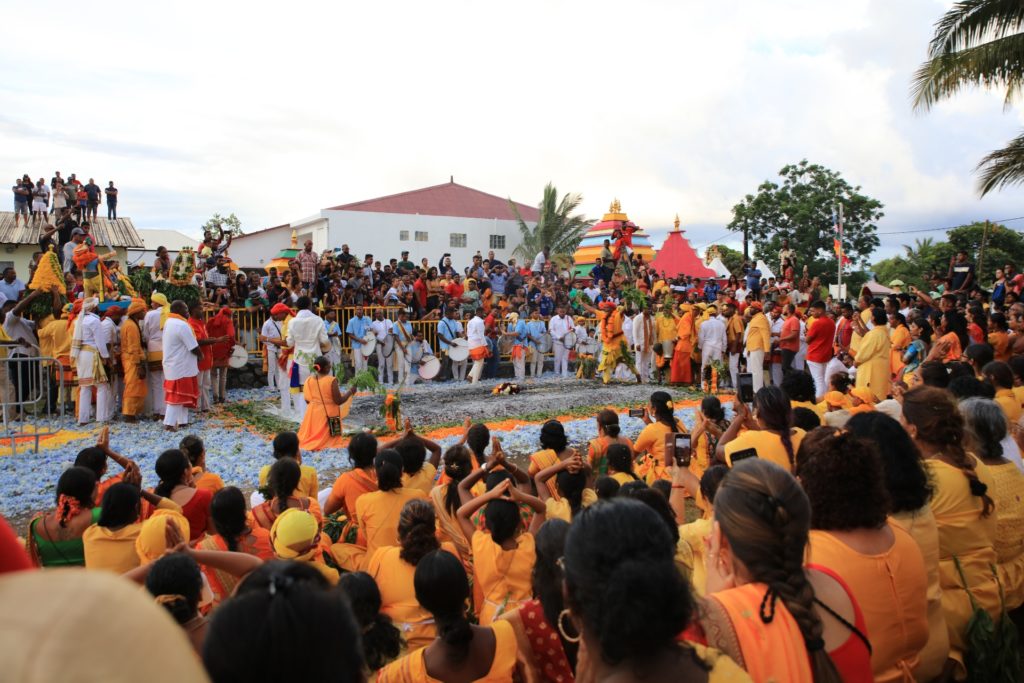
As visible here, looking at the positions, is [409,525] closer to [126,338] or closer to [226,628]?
[226,628]

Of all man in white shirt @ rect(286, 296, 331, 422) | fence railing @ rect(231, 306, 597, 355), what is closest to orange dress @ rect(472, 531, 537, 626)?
man in white shirt @ rect(286, 296, 331, 422)

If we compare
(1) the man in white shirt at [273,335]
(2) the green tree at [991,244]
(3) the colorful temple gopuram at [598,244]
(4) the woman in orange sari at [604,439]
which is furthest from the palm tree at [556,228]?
(4) the woman in orange sari at [604,439]

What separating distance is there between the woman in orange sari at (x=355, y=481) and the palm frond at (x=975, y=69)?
1452 centimetres

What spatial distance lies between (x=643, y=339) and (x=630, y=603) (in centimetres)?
1640

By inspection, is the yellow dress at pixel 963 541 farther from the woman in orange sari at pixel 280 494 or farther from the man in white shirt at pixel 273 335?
the man in white shirt at pixel 273 335

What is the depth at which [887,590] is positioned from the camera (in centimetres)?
261

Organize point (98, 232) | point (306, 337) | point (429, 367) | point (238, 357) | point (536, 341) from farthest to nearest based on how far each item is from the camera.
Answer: point (98, 232) → point (536, 341) → point (429, 367) → point (238, 357) → point (306, 337)

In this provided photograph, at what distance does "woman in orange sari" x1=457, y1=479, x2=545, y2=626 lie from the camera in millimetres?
3623

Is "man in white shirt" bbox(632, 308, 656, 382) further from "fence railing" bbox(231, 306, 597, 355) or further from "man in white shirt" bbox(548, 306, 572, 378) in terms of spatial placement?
"fence railing" bbox(231, 306, 597, 355)

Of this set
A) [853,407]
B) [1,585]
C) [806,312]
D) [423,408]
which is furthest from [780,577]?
[806,312]

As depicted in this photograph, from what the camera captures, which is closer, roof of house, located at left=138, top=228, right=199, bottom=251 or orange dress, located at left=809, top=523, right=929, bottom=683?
orange dress, located at left=809, top=523, right=929, bottom=683

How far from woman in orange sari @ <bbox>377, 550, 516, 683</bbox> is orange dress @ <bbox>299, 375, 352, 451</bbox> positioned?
24.4 feet

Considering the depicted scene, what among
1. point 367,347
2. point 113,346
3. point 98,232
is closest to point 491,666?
point 113,346

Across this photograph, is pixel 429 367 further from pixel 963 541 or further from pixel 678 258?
pixel 678 258
